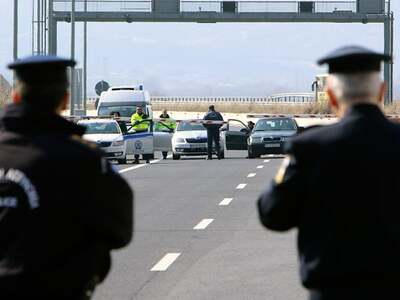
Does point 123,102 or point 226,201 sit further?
point 123,102

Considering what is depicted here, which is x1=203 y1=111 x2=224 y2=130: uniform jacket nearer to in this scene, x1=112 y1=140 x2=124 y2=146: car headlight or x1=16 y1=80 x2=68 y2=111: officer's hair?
x1=112 y1=140 x2=124 y2=146: car headlight

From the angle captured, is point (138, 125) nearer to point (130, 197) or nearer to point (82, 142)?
point (130, 197)

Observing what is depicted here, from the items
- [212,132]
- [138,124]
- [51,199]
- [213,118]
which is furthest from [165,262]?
[213,118]

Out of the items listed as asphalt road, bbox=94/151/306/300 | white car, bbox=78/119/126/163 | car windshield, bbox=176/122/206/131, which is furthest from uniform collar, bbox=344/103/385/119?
car windshield, bbox=176/122/206/131

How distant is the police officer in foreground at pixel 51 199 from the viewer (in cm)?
517

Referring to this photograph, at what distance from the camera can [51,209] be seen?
5.21 metres

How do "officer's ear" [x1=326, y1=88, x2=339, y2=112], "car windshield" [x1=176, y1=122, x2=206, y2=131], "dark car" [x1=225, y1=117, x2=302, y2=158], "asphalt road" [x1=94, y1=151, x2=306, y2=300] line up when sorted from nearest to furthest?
"officer's ear" [x1=326, y1=88, x2=339, y2=112] → "asphalt road" [x1=94, y1=151, x2=306, y2=300] → "dark car" [x1=225, y1=117, x2=302, y2=158] → "car windshield" [x1=176, y1=122, x2=206, y2=131]

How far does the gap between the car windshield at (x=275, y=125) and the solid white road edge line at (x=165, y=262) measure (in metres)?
27.4

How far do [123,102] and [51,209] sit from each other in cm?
4295

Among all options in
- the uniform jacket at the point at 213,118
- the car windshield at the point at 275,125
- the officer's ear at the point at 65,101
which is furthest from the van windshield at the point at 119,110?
the officer's ear at the point at 65,101

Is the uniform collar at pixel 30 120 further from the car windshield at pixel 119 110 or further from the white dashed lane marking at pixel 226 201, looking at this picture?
the car windshield at pixel 119 110

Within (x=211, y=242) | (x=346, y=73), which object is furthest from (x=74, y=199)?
(x=211, y=242)

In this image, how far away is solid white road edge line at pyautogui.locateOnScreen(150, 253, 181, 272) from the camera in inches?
535

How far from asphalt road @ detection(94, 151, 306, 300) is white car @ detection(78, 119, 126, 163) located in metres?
10.2
